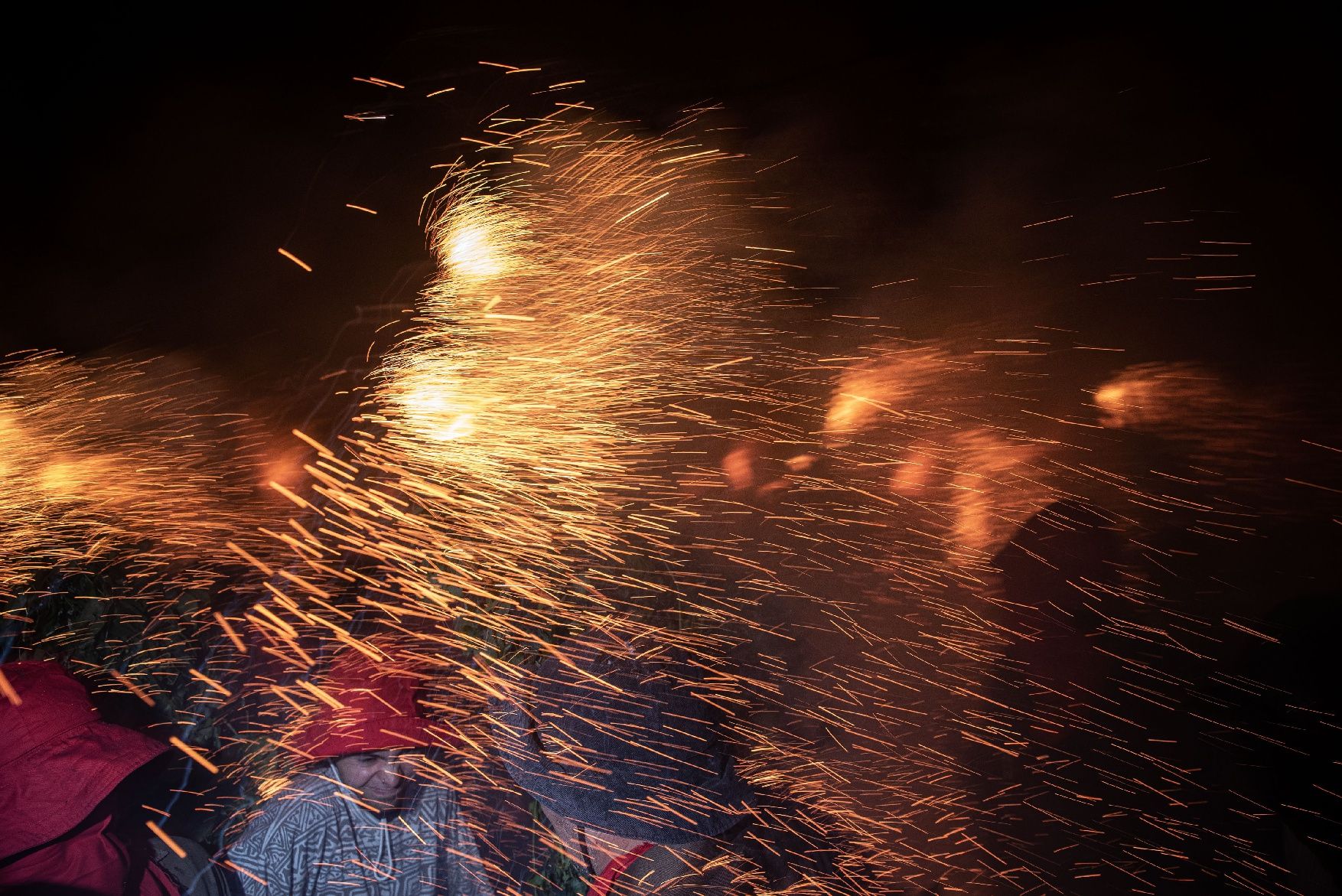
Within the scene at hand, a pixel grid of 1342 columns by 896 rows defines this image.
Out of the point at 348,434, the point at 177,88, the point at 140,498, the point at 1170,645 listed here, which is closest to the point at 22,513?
the point at 140,498

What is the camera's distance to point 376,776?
1.59 m

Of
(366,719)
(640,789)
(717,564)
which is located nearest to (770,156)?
(717,564)

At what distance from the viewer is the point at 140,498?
2.13 meters

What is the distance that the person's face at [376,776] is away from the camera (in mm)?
1580

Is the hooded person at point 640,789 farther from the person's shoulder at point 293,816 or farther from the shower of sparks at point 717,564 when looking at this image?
the person's shoulder at point 293,816

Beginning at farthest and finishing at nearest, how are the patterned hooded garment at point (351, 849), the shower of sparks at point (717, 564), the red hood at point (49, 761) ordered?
the shower of sparks at point (717, 564) < the patterned hooded garment at point (351, 849) < the red hood at point (49, 761)

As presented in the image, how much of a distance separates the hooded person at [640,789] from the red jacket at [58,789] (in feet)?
2.85

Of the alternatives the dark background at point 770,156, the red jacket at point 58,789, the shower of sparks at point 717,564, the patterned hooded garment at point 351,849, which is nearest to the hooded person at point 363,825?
the patterned hooded garment at point 351,849

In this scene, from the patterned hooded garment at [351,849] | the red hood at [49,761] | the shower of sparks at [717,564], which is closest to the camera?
the red hood at [49,761]

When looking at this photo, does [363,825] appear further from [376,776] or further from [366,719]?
[366,719]

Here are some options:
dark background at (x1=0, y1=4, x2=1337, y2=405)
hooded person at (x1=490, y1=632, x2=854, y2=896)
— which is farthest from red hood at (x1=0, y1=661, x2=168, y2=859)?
dark background at (x1=0, y1=4, x2=1337, y2=405)

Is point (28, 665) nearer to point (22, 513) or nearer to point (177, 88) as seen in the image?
point (22, 513)

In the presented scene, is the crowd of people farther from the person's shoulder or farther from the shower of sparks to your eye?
the shower of sparks

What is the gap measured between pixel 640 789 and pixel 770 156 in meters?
1.94
